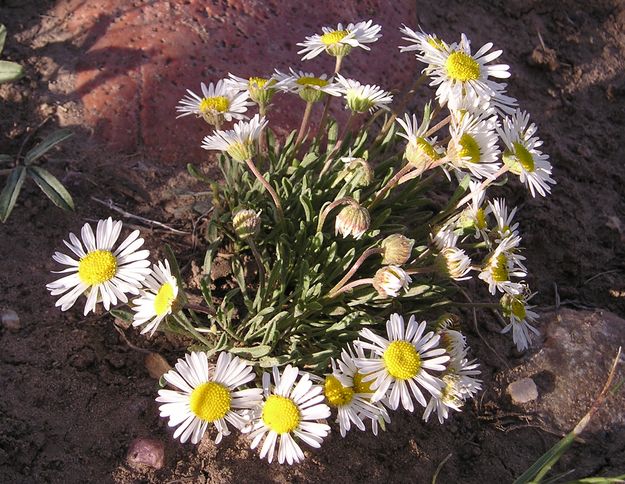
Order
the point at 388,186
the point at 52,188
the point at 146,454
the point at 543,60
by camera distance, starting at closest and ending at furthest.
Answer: the point at 146,454
the point at 388,186
the point at 52,188
the point at 543,60

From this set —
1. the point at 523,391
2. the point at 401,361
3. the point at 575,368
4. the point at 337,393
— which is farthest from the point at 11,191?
the point at 575,368

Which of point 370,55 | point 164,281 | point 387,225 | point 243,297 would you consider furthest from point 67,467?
point 370,55

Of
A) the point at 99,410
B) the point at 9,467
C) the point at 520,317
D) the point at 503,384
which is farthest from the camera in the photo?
the point at 503,384

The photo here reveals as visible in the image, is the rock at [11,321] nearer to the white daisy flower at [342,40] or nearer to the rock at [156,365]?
the rock at [156,365]

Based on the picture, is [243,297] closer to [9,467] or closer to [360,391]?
[360,391]

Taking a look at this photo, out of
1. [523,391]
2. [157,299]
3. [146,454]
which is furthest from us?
[523,391]

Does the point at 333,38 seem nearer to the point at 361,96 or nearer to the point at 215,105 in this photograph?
the point at 361,96
